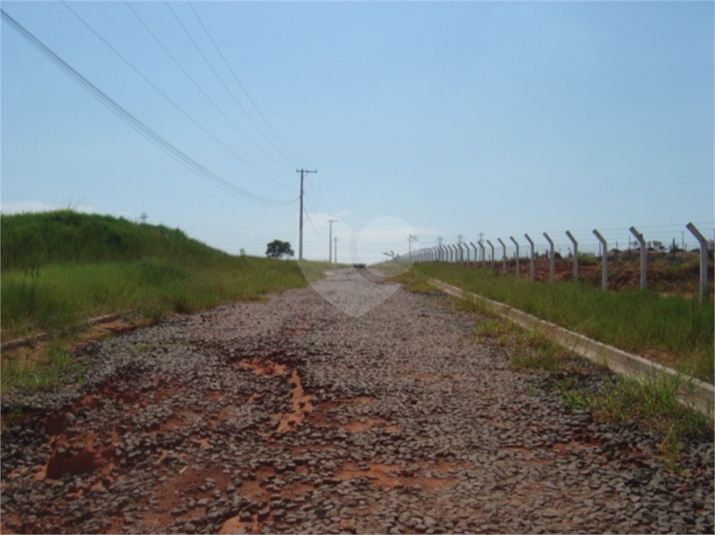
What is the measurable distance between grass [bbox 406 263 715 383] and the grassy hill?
7226 mm

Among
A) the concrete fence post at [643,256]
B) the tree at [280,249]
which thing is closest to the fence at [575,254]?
the concrete fence post at [643,256]

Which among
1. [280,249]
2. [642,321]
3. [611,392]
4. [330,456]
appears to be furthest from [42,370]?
[280,249]

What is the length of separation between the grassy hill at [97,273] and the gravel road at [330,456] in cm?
329

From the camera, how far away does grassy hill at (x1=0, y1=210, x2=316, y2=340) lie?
995 cm

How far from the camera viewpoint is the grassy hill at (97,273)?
9.95 meters

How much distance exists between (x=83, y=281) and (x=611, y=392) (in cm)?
1152

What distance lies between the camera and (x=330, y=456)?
432cm

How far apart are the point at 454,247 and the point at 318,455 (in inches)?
1563

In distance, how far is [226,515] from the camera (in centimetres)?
349

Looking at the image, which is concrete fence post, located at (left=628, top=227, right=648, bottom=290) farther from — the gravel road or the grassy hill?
the grassy hill

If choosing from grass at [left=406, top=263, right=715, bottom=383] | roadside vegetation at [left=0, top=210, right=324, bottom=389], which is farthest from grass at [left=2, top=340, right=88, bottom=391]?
grass at [left=406, top=263, right=715, bottom=383]

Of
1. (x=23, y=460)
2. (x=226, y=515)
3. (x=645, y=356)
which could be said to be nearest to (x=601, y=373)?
(x=645, y=356)

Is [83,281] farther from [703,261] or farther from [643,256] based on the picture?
[703,261]

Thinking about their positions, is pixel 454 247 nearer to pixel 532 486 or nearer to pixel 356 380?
pixel 356 380
